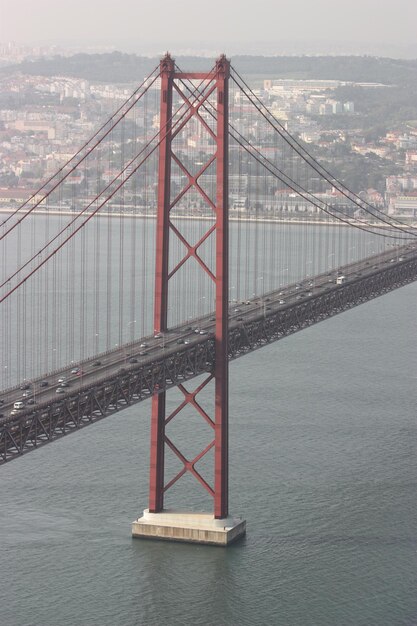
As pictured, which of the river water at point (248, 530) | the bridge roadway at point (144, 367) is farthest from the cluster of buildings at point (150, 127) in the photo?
the river water at point (248, 530)

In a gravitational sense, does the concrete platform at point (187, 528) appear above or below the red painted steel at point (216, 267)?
below

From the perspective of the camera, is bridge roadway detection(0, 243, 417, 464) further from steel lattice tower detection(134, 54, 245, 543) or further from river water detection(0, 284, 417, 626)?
river water detection(0, 284, 417, 626)

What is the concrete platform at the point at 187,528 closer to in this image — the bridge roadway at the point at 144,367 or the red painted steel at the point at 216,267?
the red painted steel at the point at 216,267

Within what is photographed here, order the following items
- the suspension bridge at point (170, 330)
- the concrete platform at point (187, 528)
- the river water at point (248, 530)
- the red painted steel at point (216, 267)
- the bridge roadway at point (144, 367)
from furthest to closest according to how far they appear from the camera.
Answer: the concrete platform at point (187, 528), the red painted steel at point (216, 267), the suspension bridge at point (170, 330), the river water at point (248, 530), the bridge roadway at point (144, 367)

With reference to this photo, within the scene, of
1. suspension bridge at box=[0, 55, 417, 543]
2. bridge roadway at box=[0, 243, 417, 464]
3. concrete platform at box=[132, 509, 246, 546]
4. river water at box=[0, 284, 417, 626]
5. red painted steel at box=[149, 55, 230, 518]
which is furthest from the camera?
concrete platform at box=[132, 509, 246, 546]

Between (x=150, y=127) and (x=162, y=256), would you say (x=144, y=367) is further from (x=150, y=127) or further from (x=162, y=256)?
(x=150, y=127)

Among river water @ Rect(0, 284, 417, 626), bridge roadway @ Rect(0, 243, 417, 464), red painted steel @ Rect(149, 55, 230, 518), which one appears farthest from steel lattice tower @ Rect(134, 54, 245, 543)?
river water @ Rect(0, 284, 417, 626)

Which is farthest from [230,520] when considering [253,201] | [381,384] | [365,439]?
[253,201]

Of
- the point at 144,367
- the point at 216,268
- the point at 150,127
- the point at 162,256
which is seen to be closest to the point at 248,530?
the point at 144,367
